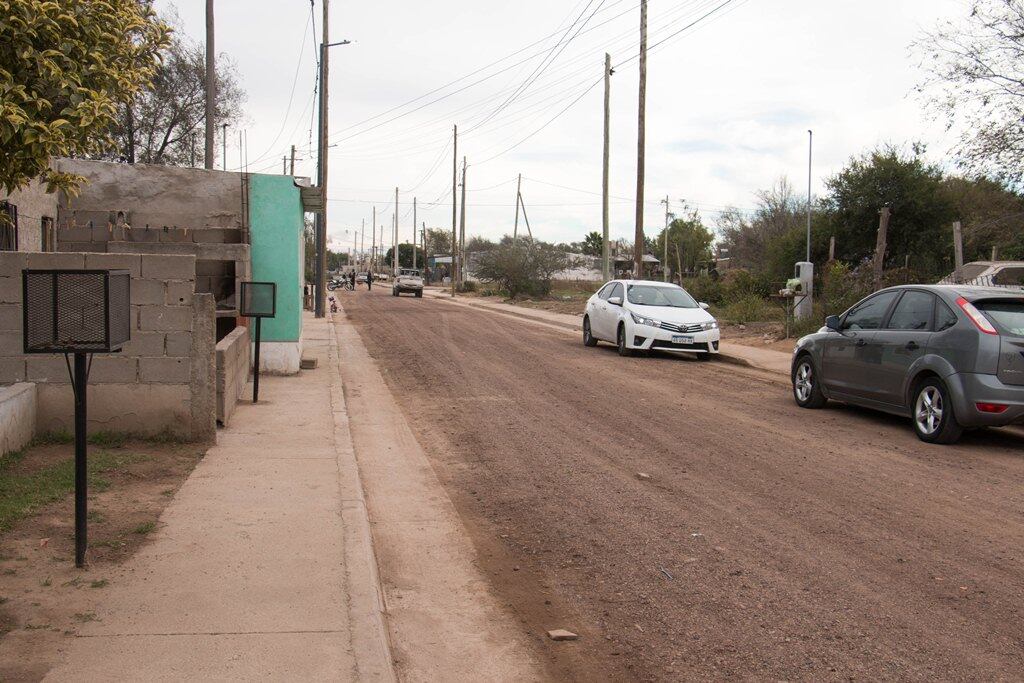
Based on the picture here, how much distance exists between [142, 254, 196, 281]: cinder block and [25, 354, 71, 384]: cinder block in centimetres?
107

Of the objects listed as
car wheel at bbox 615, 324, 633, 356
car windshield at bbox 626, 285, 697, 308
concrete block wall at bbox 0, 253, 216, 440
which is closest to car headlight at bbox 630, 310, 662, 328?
car wheel at bbox 615, 324, 633, 356

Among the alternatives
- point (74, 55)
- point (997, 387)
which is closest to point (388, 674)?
point (74, 55)

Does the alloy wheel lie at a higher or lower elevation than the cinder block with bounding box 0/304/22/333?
lower

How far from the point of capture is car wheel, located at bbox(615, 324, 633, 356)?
1856 centimetres

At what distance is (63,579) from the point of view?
492cm

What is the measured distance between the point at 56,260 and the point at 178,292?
1.03 meters

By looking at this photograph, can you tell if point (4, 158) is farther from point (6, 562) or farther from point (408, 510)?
point (408, 510)

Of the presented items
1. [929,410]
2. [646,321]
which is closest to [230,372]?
[929,410]

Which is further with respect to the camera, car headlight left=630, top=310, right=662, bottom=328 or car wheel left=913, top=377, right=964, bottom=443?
car headlight left=630, top=310, right=662, bottom=328

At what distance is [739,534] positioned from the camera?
618 cm

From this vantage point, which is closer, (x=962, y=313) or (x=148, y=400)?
(x=148, y=400)

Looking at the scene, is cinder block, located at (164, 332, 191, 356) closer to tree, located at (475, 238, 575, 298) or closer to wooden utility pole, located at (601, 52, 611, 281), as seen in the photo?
wooden utility pole, located at (601, 52, 611, 281)

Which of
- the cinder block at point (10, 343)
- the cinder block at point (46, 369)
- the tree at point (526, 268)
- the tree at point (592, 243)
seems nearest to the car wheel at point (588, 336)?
the cinder block at point (46, 369)

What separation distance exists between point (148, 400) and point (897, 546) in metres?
6.32
